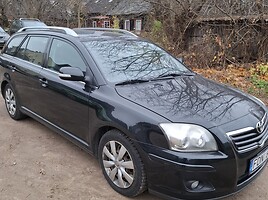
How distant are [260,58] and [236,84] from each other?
2.20 m

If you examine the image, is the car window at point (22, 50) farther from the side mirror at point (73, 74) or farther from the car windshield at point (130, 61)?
the side mirror at point (73, 74)

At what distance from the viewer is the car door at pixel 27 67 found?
13.5ft

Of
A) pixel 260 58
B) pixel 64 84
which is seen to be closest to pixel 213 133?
pixel 64 84

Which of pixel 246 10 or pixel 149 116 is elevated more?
pixel 246 10

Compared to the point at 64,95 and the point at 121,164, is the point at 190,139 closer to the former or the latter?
the point at 121,164

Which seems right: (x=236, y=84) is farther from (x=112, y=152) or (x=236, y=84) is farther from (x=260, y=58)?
(x=112, y=152)

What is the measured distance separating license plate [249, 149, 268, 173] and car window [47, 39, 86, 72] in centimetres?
201

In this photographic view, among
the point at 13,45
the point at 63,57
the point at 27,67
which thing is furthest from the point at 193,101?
the point at 13,45

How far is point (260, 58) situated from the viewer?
815cm

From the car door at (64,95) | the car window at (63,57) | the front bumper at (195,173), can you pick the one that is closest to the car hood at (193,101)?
the front bumper at (195,173)

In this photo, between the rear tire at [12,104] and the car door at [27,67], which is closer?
the car door at [27,67]

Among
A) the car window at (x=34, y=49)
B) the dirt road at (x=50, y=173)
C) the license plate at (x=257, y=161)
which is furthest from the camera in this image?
the car window at (x=34, y=49)

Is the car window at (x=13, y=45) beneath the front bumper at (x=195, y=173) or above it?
above

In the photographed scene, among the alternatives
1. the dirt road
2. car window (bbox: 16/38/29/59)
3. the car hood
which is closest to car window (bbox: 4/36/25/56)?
car window (bbox: 16/38/29/59)
